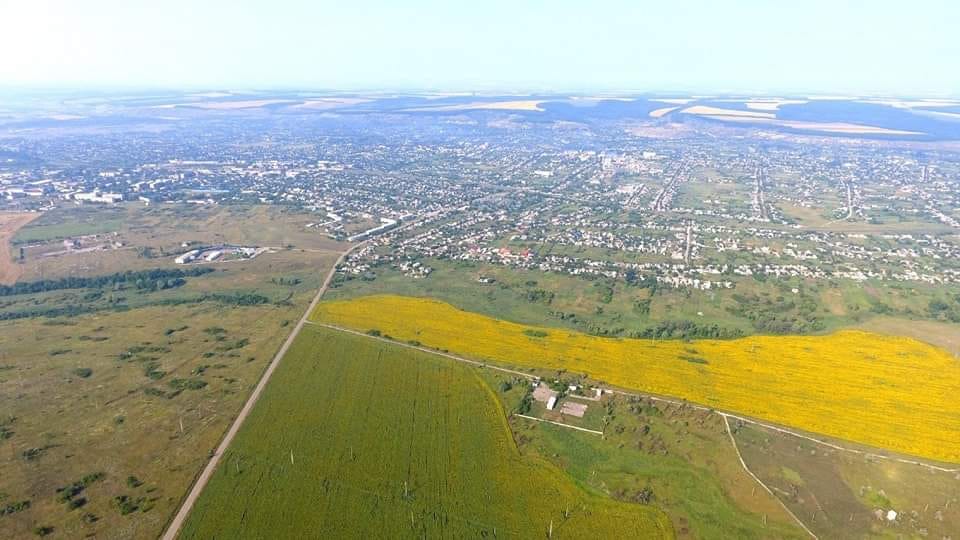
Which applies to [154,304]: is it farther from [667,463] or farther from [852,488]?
[852,488]

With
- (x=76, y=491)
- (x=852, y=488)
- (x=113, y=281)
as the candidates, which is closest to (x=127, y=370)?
(x=76, y=491)

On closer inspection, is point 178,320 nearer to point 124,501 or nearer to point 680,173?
point 124,501

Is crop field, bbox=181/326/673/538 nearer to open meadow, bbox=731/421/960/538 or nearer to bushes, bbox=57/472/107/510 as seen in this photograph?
bushes, bbox=57/472/107/510

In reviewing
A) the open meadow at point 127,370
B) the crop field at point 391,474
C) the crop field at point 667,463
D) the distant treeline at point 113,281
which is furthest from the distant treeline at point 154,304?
the crop field at point 667,463

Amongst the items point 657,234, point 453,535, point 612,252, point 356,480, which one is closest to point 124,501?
point 356,480

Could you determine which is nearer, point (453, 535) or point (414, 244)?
point (453, 535)
